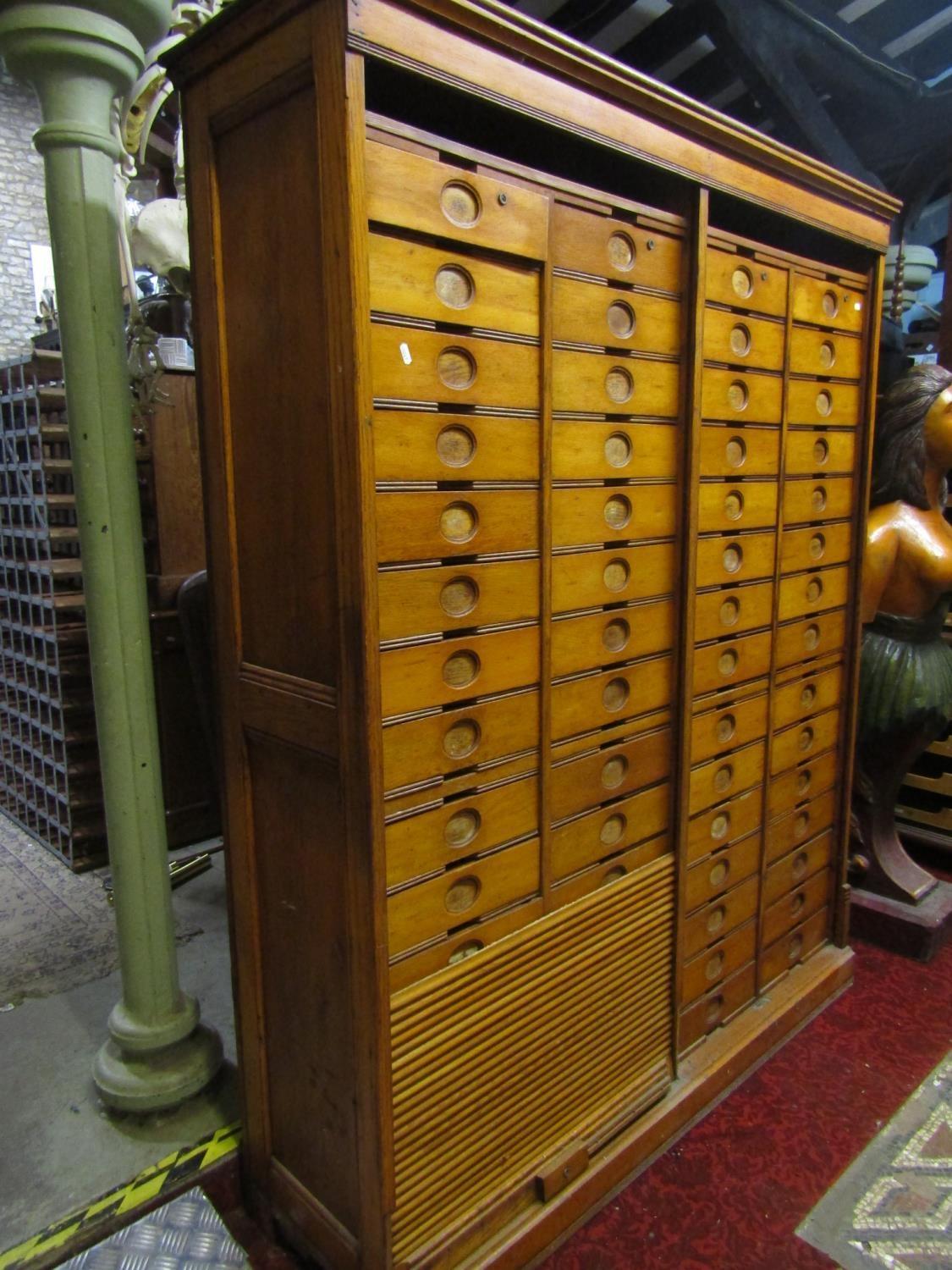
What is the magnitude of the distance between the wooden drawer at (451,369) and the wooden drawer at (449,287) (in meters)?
0.03

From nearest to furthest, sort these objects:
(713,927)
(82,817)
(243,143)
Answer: (243,143)
(713,927)
(82,817)

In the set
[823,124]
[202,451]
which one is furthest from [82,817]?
[823,124]

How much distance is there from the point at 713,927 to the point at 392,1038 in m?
1.01

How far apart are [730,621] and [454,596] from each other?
86cm

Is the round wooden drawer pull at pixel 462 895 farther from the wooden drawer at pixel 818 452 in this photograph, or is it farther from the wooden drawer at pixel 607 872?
the wooden drawer at pixel 818 452

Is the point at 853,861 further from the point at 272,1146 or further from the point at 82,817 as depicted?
the point at 82,817

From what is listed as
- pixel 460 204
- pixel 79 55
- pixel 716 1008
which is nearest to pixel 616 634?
pixel 460 204

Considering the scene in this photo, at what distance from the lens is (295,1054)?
150cm

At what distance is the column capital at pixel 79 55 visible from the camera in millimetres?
1434

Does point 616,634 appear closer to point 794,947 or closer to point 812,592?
point 812,592

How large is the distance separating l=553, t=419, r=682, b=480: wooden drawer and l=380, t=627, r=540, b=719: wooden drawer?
1.03ft

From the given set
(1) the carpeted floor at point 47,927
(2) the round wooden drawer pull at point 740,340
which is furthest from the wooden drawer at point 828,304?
(1) the carpeted floor at point 47,927

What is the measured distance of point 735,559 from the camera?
1.95 metres

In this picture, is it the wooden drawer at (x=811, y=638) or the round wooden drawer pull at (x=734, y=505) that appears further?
the wooden drawer at (x=811, y=638)
